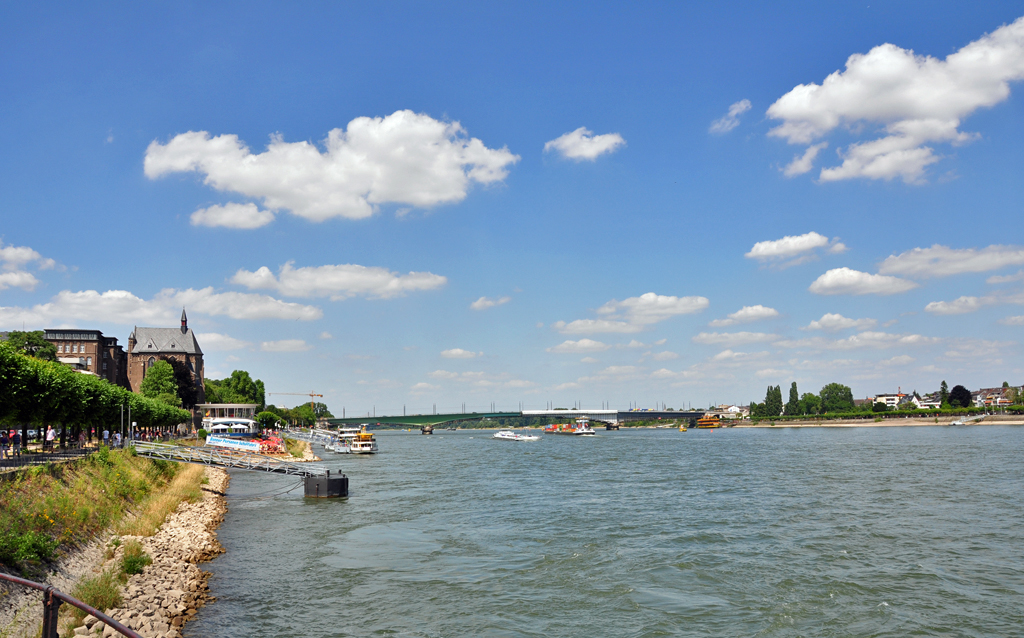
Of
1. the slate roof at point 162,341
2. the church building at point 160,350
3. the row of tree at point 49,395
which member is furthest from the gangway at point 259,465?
the slate roof at point 162,341

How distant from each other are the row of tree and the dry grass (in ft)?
25.9

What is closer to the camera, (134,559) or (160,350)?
(134,559)

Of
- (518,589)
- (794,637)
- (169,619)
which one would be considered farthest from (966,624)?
(169,619)

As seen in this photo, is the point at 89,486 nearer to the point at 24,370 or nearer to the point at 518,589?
the point at 24,370

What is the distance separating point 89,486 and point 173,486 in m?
15.3

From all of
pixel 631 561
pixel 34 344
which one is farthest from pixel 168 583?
pixel 34 344

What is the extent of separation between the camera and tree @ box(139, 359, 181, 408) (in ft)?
383

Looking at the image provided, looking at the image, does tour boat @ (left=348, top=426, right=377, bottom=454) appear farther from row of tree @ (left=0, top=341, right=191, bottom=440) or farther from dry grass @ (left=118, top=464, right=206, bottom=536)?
dry grass @ (left=118, top=464, right=206, bottom=536)

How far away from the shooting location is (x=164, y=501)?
37.9 m

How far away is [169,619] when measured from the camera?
19.9 meters

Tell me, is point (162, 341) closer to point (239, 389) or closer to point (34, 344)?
point (239, 389)

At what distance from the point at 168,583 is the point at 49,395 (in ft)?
76.1

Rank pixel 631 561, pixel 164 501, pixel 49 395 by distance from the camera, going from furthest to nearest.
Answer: pixel 49 395
pixel 164 501
pixel 631 561

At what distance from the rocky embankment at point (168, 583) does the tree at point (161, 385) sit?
295 feet
